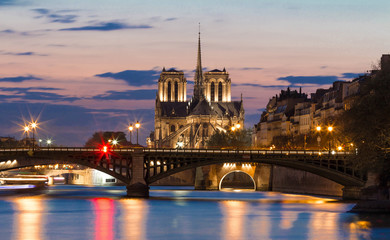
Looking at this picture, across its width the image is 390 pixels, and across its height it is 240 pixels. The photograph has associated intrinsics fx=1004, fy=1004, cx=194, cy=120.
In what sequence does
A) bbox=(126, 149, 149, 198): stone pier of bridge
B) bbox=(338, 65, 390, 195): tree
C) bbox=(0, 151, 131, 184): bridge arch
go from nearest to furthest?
1. bbox=(338, 65, 390, 195): tree
2. bbox=(0, 151, 131, 184): bridge arch
3. bbox=(126, 149, 149, 198): stone pier of bridge

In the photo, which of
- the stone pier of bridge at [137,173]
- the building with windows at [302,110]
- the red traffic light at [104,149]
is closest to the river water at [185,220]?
the stone pier of bridge at [137,173]

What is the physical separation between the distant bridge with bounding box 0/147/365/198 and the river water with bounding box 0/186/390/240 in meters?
3.35

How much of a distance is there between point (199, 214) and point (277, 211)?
6831 millimetres

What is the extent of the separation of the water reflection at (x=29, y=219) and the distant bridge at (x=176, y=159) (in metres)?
5.84

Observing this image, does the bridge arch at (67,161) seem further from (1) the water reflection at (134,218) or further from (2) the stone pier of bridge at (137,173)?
(1) the water reflection at (134,218)

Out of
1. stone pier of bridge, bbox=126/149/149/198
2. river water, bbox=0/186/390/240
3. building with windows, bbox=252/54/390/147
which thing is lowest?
river water, bbox=0/186/390/240

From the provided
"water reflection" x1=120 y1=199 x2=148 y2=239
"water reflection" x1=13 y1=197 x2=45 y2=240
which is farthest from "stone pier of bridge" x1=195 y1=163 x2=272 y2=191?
"water reflection" x1=13 y1=197 x2=45 y2=240

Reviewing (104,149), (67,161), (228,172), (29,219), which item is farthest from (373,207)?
(228,172)

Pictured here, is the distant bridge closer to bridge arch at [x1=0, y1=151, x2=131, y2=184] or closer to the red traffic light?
bridge arch at [x1=0, y1=151, x2=131, y2=184]

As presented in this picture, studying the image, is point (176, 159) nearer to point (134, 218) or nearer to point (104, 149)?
point (104, 149)

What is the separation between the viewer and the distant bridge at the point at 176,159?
9562cm

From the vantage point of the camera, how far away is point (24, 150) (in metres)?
99.3

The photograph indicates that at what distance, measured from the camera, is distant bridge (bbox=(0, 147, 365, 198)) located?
95625 mm

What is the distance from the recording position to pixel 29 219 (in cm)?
7162
